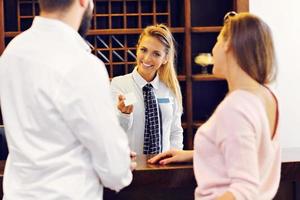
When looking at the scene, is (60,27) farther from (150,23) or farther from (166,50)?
(150,23)

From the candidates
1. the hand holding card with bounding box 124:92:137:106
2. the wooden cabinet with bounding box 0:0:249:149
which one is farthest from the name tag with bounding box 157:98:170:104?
the wooden cabinet with bounding box 0:0:249:149

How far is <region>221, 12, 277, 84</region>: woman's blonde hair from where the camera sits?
1.37 metres

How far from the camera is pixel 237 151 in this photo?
130 cm

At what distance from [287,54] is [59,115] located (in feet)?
10.7

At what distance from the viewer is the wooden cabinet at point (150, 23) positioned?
3816 mm

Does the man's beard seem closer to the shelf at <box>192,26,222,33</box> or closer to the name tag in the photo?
the name tag

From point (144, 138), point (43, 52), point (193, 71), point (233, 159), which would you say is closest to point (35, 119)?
point (43, 52)

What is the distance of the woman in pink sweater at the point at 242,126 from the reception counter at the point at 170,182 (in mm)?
360

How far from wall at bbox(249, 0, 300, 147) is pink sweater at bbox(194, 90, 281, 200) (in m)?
2.95

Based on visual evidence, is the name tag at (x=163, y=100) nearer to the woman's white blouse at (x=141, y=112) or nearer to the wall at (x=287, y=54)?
the woman's white blouse at (x=141, y=112)

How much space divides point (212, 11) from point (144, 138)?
60.7 inches

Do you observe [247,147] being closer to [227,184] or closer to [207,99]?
[227,184]

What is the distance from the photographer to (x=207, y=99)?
413cm

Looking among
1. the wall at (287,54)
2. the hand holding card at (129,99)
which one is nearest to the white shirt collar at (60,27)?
the hand holding card at (129,99)
